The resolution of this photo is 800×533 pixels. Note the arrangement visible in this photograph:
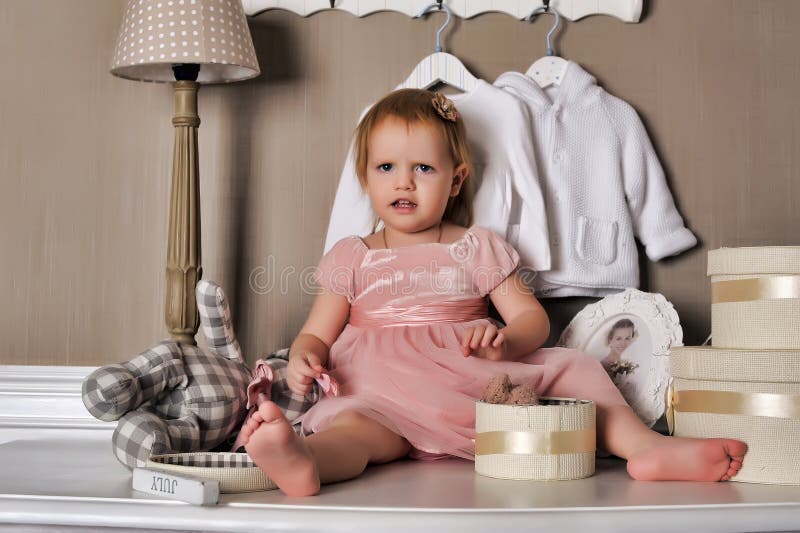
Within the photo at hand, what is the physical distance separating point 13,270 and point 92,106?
34 centimetres

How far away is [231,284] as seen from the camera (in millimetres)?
1679

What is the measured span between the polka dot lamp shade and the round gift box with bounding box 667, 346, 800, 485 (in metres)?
0.87

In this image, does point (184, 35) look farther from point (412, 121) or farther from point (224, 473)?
point (224, 473)

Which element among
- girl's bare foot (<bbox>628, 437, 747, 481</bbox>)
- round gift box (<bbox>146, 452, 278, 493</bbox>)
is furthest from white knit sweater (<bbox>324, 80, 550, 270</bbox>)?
round gift box (<bbox>146, 452, 278, 493</bbox>)

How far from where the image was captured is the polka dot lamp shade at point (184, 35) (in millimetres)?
1444

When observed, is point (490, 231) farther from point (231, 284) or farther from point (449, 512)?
point (449, 512)

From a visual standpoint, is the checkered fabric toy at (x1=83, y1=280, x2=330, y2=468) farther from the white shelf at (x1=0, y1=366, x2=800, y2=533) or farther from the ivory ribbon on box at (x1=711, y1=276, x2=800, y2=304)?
the ivory ribbon on box at (x1=711, y1=276, x2=800, y2=304)

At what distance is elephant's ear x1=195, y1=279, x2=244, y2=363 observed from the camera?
1.33 metres

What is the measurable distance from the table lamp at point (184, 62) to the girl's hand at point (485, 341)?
0.51 metres

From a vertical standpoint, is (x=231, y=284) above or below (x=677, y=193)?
below

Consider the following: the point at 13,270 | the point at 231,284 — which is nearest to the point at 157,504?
the point at 231,284

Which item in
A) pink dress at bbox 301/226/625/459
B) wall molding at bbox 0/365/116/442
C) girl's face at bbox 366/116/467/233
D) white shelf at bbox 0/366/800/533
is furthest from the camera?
wall molding at bbox 0/365/116/442

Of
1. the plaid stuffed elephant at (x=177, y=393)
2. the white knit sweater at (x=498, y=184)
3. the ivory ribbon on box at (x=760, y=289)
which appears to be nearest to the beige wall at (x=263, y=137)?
the white knit sweater at (x=498, y=184)

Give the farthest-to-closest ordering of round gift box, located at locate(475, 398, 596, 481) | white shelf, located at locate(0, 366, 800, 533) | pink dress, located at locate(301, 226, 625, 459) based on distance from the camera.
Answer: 1. pink dress, located at locate(301, 226, 625, 459)
2. round gift box, located at locate(475, 398, 596, 481)
3. white shelf, located at locate(0, 366, 800, 533)
